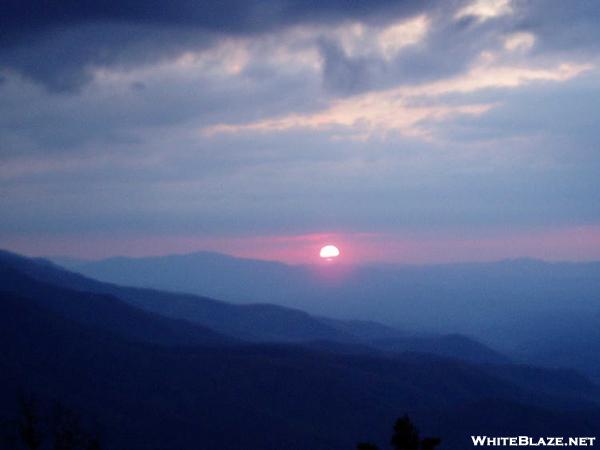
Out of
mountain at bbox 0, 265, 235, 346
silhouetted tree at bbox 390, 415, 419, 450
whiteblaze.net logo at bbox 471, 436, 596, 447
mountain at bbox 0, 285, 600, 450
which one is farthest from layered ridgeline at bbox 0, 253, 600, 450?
silhouetted tree at bbox 390, 415, 419, 450

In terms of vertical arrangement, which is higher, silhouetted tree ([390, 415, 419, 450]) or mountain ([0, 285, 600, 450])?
silhouetted tree ([390, 415, 419, 450])

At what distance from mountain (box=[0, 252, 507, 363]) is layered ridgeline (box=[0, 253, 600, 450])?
137 feet

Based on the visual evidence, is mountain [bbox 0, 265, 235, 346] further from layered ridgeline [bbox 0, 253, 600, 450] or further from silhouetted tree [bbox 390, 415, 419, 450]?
silhouetted tree [bbox 390, 415, 419, 450]

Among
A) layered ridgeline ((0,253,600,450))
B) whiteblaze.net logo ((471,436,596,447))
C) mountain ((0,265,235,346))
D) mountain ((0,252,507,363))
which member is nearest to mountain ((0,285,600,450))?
layered ridgeline ((0,253,600,450))

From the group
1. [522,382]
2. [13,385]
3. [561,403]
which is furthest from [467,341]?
[13,385]

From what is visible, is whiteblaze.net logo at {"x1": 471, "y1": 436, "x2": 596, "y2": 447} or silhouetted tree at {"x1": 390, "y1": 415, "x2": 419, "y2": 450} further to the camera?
whiteblaze.net logo at {"x1": 471, "y1": 436, "x2": 596, "y2": 447}

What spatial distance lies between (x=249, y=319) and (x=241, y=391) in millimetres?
90129

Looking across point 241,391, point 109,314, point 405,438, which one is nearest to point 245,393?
point 241,391

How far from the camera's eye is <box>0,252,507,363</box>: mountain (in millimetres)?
136000

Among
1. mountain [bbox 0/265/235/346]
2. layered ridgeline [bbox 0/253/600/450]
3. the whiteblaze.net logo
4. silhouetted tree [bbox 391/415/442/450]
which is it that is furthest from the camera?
mountain [bbox 0/265/235/346]

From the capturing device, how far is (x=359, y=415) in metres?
60.1

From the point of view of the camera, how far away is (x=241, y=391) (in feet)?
205

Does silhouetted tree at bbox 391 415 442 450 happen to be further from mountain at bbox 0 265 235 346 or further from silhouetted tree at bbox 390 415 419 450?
mountain at bbox 0 265 235 346

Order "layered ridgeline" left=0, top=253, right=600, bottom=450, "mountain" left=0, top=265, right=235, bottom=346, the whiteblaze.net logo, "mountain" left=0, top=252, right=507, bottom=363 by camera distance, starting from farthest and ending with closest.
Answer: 1. "mountain" left=0, top=252, right=507, bottom=363
2. "mountain" left=0, top=265, right=235, bottom=346
3. "layered ridgeline" left=0, top=253, right=600, bottom=450
4. the whiteblaze.net logo
